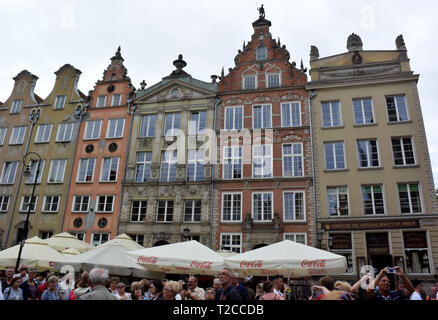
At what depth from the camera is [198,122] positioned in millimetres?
27453

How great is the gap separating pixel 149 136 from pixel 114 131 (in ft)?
12.4

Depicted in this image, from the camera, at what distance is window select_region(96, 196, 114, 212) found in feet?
87.8

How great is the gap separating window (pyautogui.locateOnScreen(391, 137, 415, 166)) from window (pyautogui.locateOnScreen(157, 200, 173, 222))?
56.5 ft

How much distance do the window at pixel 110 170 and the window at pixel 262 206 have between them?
Answer: 12412 mm

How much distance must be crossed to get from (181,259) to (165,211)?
1448 cm

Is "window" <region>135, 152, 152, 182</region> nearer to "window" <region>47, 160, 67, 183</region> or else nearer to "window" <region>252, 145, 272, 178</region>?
"window" <region>47, 160, 67, 183</region>

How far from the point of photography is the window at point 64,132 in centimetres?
3021

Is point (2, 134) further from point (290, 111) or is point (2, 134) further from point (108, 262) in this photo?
point (290, 111)

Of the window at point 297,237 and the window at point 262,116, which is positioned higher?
the window at point 262,116

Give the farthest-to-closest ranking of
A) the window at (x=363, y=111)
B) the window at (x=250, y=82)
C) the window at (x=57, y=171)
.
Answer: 1. the window at (x=57, y=171)
2. the window at (x=250, y=82)
3. the window at (x=363, y=111)

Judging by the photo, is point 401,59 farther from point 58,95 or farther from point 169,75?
point 58,95

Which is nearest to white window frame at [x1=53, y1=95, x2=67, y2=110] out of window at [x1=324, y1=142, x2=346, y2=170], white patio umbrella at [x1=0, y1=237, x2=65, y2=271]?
white patio umbrella at [x1=0, y1=237, x2=65, y2=271]

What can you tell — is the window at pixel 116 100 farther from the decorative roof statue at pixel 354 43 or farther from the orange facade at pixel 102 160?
the decorative roof statue at pixel 354 43

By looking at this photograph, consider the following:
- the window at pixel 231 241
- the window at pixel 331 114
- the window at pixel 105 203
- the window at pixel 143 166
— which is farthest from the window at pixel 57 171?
the window at pixel 331 114
